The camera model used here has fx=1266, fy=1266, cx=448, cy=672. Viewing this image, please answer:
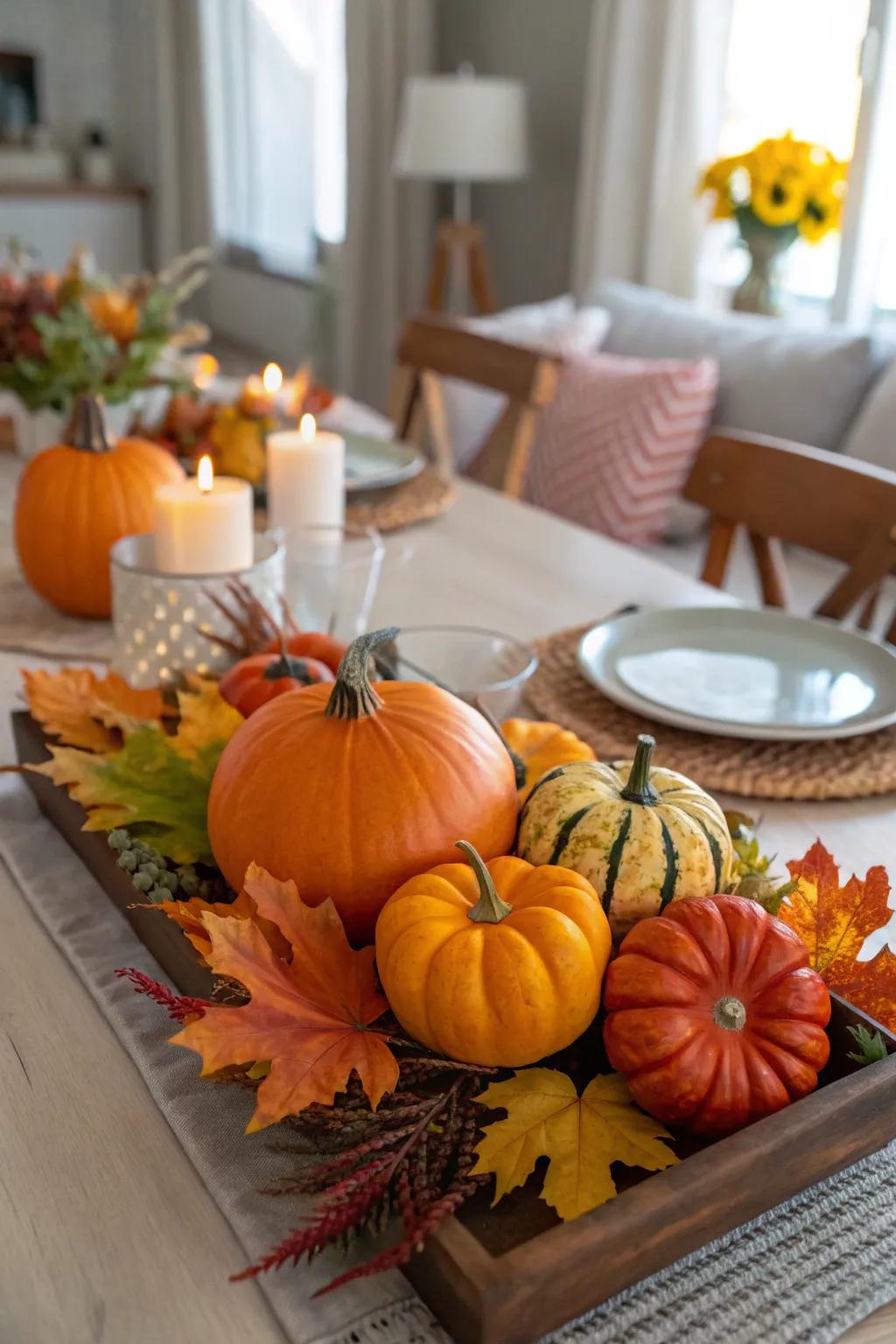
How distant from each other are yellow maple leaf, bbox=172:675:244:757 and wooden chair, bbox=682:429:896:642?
827 mm

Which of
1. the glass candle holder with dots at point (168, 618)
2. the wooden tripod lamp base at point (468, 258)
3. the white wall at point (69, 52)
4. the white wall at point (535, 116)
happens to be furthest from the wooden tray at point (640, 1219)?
the white wall at point (69, 52)

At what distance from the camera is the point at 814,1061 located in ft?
1.81

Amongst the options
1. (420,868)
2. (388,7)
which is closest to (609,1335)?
(420,868)

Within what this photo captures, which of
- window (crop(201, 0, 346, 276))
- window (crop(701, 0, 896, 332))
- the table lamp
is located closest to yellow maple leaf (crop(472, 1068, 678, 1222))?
window (crop(701, 0, 896, 332))

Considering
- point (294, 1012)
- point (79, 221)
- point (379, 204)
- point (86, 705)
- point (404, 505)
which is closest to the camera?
point (294, 1012)

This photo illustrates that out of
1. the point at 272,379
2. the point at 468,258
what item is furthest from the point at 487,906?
the point at 468,258

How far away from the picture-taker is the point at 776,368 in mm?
2676

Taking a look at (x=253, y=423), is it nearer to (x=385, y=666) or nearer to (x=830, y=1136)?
(x=385, y=666)

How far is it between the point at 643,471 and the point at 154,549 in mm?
1694

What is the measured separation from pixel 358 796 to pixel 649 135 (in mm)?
3246

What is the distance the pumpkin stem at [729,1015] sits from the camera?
55 cm

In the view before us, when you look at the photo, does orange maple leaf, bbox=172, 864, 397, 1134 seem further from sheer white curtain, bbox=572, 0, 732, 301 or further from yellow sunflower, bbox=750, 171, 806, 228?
sheer white curtain, bbox=572, 0, 732, 301

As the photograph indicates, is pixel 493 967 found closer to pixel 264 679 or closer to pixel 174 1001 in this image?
pixel 174 1001

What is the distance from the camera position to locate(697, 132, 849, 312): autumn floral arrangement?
2.83 metres
